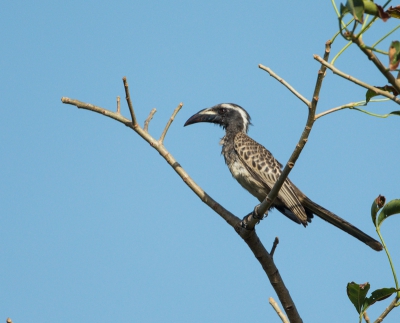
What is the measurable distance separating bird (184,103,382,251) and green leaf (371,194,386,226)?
8.92 feet

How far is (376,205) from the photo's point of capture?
334cm

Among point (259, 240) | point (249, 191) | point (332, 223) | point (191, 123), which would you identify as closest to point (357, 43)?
point (259, 240)

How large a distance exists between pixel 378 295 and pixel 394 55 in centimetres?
156

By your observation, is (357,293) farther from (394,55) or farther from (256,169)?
(256,169)

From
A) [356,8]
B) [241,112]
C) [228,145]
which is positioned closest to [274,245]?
[356,8]

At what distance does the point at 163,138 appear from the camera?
517 centimetres

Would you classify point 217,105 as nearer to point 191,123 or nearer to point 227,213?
point 191,123

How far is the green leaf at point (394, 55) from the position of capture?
8.11 feet

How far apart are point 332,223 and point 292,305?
2366 millimetres

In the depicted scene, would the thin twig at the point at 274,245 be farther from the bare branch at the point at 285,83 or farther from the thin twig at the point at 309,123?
the bare branch at the point at 285,83

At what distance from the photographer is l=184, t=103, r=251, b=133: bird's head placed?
Answer: 28.0 ft

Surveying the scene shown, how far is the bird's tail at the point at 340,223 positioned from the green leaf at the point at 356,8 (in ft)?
13.1

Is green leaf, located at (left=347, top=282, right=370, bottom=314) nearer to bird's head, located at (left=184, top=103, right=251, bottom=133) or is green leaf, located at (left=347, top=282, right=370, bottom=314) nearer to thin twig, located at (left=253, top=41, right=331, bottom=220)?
thin twig, located at (left=253, top=41, right=331, bottom=220)

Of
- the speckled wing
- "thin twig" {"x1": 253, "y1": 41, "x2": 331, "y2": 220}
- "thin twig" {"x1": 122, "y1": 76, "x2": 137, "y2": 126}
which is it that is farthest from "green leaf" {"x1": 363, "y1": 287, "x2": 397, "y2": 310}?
the speckled wing
